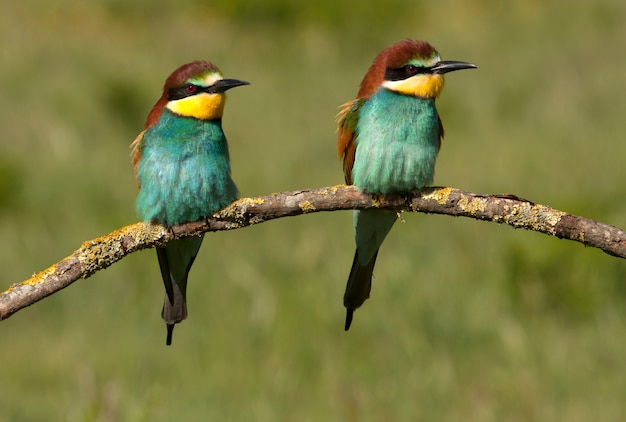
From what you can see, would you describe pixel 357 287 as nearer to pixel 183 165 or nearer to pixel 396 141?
pixel 396 141

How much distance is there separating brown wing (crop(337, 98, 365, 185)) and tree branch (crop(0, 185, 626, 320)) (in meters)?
0.65

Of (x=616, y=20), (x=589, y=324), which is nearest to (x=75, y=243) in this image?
(x=589, y=324)

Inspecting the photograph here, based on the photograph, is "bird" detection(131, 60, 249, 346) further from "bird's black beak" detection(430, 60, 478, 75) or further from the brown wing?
"bird's black beak" detection(430, 60, 478, 75)

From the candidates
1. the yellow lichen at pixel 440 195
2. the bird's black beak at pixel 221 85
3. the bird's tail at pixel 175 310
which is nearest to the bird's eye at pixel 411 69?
the bird's black beak at pixel 221 85

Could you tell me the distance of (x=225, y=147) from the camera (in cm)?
295

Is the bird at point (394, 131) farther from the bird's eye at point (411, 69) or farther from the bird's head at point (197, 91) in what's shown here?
the bird's head at point (197, 91)

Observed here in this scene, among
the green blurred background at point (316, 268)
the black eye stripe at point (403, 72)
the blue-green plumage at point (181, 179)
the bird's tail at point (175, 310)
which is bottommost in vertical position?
the green blurred background at point (316, 268)

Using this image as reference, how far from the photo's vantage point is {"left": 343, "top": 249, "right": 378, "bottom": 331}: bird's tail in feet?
8.21

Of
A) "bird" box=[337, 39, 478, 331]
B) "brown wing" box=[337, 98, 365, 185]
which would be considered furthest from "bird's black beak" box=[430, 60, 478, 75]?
"brown wing" box=[337, 98, 365, 185]

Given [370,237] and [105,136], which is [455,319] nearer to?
[370,237]

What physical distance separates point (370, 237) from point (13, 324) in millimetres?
2855

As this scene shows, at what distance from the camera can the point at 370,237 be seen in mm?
2842

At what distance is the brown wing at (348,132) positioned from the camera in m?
3.01

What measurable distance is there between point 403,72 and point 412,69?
1.4 inches
